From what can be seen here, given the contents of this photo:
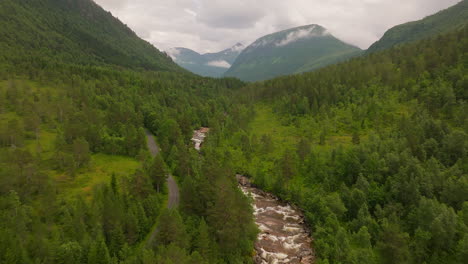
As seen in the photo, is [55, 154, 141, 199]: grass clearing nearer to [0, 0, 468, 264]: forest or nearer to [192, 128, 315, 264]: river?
[0, 0, 468, 264]: forest

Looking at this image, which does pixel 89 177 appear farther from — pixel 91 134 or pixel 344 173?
pixel 344 173

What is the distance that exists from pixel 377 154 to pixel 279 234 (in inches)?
1451

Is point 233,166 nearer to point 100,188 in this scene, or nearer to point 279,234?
point 279,234

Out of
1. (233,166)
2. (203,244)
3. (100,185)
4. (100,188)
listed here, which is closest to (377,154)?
(233,166)

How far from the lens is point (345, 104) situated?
148 m

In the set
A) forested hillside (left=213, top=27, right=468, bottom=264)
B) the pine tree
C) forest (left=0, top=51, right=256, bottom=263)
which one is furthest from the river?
the pine tree

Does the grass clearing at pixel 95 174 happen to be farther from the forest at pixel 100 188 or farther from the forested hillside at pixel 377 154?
the forested hillside at pixel 377 154

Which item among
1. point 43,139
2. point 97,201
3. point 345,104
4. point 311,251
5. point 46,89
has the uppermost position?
point 46,89

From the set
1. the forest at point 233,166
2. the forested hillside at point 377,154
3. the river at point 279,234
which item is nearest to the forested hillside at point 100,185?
the forest at point 233,166

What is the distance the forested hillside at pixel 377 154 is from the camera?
5350 cm

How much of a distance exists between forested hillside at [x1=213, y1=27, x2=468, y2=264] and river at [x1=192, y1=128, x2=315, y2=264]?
2.92 meters

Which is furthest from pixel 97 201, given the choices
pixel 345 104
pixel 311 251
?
pixel 345 104

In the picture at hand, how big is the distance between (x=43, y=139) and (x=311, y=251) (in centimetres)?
10289

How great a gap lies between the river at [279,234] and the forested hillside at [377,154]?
292 centimetres
